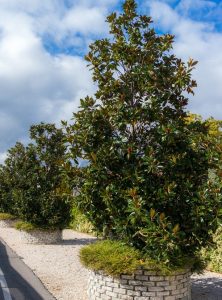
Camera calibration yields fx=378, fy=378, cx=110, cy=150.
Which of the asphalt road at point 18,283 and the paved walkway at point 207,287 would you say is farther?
the paved walkway at point 207,287

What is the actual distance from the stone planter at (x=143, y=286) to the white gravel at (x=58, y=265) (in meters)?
1.06

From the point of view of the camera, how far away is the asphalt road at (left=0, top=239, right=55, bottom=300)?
9.23 meters

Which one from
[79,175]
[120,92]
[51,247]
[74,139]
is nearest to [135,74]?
[120,92]

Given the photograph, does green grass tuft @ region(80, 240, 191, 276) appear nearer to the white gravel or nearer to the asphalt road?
the white gravel

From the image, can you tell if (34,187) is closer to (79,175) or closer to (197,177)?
(79,175)

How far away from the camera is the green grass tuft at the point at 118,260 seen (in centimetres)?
801

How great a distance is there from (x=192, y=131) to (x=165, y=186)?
5.39ft

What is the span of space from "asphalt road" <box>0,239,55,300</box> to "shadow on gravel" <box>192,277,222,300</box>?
12.0 ft

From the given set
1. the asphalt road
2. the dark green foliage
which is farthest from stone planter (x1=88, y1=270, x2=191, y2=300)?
the dark green foliage

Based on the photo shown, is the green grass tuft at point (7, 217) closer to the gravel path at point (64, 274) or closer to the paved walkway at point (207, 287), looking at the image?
the gravel path at point (64, 274)

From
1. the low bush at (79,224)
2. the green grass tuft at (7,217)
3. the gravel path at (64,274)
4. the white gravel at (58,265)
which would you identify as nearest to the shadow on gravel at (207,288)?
the gravel path at (64,274)

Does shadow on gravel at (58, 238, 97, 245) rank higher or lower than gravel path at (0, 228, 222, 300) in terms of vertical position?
higher

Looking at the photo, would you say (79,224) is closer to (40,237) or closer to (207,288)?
(40,237)

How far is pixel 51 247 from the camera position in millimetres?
17594
